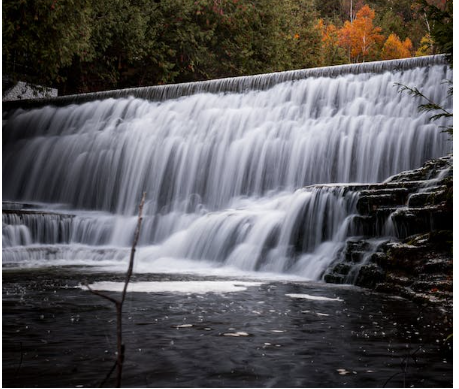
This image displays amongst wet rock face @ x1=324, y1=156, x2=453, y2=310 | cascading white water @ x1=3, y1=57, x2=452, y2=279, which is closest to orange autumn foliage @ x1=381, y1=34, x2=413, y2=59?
cascading white water @ x1=3, y1=57, x2=452, y2=279

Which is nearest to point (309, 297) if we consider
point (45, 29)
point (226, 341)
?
point (226, 341)

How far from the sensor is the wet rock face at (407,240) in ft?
27.8

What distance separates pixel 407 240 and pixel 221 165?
8678 mm

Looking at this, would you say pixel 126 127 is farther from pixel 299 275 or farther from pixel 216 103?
pixel 299 275

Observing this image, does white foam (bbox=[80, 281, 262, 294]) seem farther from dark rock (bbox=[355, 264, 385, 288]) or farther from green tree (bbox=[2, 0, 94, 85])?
green tree (bbox=[2, 0, 94, 85])

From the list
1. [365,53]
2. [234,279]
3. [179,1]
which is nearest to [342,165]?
[234,279]

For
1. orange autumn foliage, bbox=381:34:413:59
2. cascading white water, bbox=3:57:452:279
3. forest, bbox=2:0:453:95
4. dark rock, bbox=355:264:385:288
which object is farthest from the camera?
orange autumn foliage, bbox=381:34:413:59

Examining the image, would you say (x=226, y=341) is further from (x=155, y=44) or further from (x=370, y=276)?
(x=155, y=44)

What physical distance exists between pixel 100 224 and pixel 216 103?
5.28 meters

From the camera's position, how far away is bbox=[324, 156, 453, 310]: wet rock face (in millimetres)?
8484

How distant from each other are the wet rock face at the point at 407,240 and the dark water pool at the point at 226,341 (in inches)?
23.2

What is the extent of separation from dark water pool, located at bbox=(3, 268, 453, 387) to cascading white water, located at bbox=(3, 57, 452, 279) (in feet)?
11.5

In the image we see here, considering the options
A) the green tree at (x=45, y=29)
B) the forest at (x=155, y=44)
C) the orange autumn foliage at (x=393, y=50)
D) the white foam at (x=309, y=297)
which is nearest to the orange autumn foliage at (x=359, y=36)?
the orange autumn foliage at (x=393, y=50)

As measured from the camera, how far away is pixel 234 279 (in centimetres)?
1021
